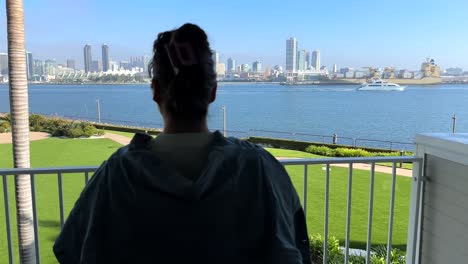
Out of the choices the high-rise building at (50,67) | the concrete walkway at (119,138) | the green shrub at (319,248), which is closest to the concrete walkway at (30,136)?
the concrete walkway at (119,138)

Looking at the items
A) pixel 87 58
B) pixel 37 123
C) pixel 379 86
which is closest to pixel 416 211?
pixel 87 58

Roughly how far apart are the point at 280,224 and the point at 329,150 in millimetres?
20222

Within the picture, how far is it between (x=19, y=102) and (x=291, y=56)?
116 ft

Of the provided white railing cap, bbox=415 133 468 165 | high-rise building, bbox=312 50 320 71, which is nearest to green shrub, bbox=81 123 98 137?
white railing cap, bbox=415 133 468 165

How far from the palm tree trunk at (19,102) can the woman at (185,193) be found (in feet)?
14.4

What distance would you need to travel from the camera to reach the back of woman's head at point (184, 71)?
2.81ft

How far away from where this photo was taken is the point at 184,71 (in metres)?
0.85

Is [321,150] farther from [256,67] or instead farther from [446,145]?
[446,145]

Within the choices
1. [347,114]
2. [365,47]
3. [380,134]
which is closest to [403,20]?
[365,47]

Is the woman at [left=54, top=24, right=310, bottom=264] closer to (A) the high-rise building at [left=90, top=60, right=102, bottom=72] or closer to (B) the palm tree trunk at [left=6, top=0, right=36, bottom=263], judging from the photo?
(B) the palm tree trunk at [left=6, top=0, right=36, bottom=263]

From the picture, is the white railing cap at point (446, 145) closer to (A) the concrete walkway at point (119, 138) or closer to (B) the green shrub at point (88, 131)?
(A) the concrete walkway at point (119, 138)

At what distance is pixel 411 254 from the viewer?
2.43 metres

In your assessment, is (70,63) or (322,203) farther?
(70,63)

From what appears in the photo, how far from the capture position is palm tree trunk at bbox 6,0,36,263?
4742 millimetres
